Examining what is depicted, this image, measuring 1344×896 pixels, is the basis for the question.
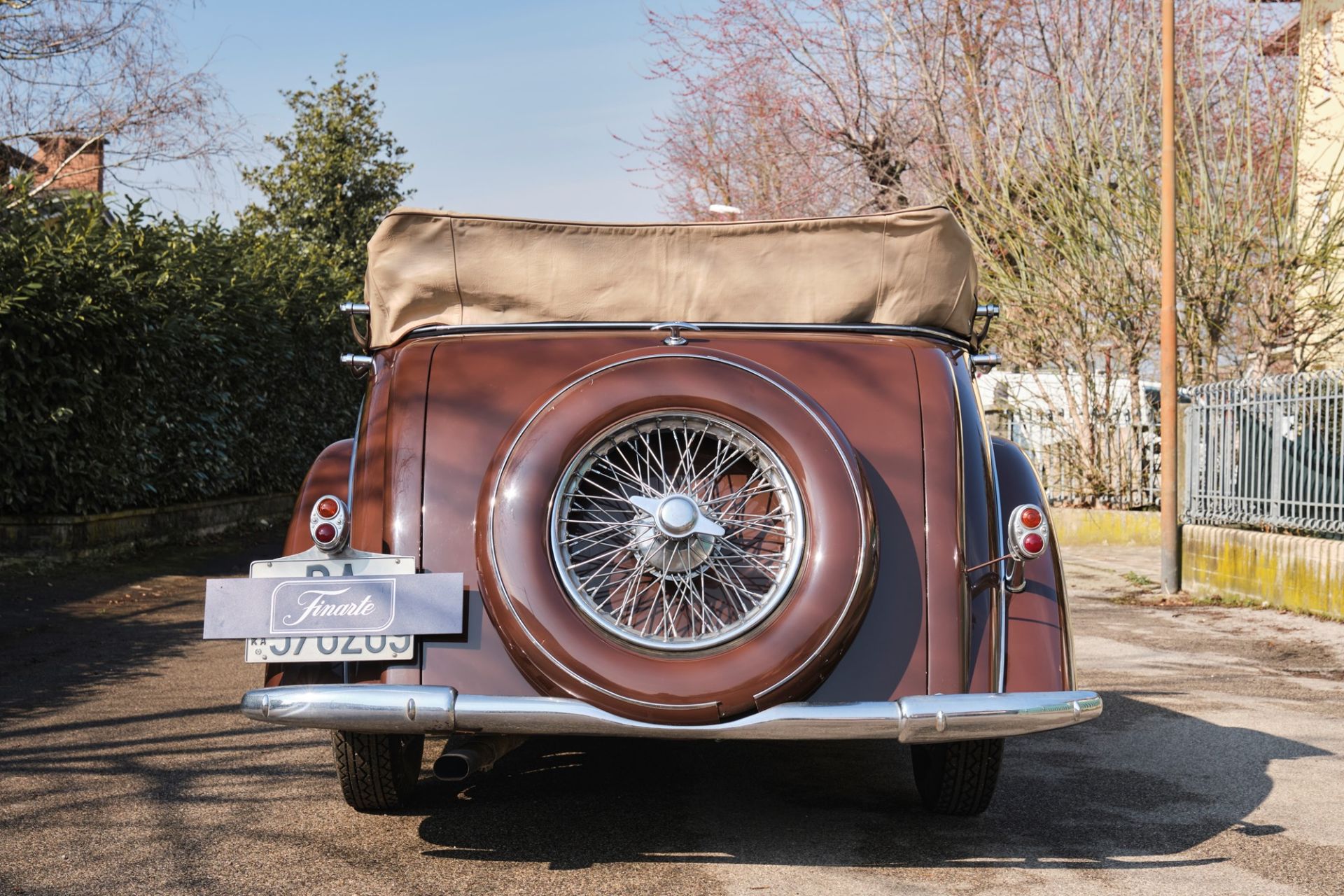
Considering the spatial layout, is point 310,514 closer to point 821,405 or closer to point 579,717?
point 579,717

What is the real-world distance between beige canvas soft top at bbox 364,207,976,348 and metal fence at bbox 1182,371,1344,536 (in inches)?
284

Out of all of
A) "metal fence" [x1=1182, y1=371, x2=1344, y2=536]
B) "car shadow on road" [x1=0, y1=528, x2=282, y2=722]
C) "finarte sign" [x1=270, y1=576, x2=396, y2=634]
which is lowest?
"car shadow on road" [x1=0, y1=528, x2=282, y2=722]

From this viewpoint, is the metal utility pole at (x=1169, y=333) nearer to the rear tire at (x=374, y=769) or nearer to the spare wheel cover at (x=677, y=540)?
the spare wheel cover at (x=677, y=540)

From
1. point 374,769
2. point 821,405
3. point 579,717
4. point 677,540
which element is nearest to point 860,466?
→ point 821,405

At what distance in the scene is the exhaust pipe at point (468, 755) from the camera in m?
3.97

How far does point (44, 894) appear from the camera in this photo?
12.0 feet

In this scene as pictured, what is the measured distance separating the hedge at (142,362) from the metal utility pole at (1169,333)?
364 inches

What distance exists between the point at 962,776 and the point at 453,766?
1718 mm

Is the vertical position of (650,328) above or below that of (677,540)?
above

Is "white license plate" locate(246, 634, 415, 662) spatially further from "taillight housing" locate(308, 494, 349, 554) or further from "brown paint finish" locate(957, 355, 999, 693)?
"brown paint finish" locate(957, 355, 999, 693)

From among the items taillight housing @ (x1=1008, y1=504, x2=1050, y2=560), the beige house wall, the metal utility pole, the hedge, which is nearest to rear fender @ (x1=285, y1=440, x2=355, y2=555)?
taillight housing @ (x1=1008, y1=504, x2=1050, y2=560)

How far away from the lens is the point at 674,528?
3908 millimetres

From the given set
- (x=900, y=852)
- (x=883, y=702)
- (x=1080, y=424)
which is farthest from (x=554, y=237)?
(x=1080, y=424)

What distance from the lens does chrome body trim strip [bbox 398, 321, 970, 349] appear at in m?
4.58
